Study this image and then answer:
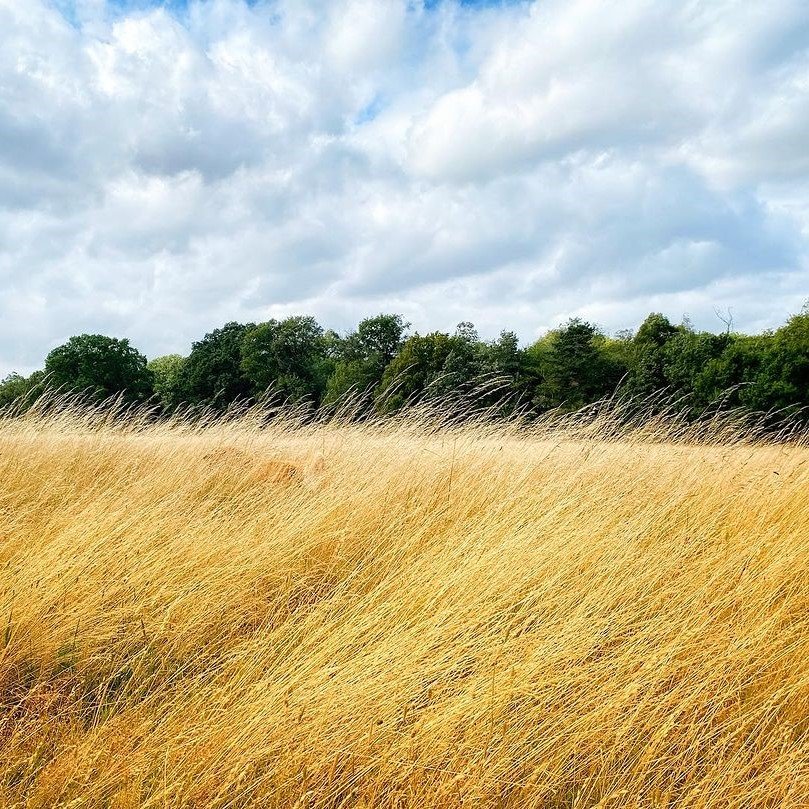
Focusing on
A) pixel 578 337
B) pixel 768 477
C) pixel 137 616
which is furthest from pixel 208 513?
pixel 578 337

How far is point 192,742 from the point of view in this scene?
1886 millimetres

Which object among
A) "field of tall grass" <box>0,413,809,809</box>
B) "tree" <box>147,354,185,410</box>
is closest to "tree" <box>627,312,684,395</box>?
"tree" <box>147,354,185,410</box>

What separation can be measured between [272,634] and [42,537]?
5.81 ft

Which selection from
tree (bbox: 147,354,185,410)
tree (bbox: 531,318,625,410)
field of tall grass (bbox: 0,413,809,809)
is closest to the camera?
field of tall grass (bbox: 0,413,809,809)

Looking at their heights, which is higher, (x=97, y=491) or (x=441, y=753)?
(x=97, y=491)

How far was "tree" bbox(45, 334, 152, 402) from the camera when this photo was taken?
4147cm

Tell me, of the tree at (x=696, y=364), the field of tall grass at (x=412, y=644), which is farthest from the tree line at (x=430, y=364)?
the field of tall grass at (x=412, y=644)

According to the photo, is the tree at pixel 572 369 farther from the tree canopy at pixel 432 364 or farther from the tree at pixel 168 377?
the tree at pixel 168 377

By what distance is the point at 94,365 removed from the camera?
1652 inches

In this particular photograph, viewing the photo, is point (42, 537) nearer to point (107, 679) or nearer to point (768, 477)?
point (107, 679)

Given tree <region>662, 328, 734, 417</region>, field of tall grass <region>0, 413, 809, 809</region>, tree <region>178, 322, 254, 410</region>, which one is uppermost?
tree <region>178, 322, 254, 410</region>

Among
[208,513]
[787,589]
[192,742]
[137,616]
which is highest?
[208,513]

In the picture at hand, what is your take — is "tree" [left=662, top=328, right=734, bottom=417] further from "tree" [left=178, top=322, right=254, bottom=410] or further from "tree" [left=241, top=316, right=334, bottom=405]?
"tree" [left=178, top=322, right=254, bottom=410]

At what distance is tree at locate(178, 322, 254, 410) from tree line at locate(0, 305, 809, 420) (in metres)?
0.09
